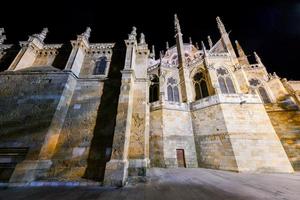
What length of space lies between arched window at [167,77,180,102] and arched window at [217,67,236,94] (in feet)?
19.2

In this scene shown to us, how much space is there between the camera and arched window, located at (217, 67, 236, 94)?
1780cm

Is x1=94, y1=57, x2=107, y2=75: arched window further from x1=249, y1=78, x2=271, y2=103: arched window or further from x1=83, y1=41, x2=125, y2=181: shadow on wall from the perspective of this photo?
x1=249, y1=78, x2=271, y2=103: arched window

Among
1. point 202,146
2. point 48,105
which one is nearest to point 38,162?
point 48,105

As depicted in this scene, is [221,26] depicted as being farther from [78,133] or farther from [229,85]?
[78,133]

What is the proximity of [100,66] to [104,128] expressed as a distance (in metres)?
5.10

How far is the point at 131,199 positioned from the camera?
12.0 feet

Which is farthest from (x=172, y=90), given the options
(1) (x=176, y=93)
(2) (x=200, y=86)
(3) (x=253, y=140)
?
(3) (x=253, y=140)

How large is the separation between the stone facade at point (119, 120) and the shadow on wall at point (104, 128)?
0.16 feet

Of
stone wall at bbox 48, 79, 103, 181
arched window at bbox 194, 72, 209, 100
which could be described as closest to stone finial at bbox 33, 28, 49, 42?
stone wall at bbox 48, 79, 103, 181

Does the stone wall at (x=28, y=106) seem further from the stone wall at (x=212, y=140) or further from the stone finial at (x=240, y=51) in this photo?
the stone finial at (x=240, y=51)

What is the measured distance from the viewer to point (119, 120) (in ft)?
22.5

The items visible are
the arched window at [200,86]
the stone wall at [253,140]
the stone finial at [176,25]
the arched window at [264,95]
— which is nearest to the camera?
the stone wall at [253,140]

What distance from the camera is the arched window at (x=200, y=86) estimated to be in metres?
18.9

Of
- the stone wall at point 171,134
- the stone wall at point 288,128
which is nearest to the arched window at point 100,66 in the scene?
the stone wall at point 171,134
